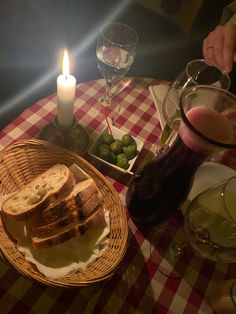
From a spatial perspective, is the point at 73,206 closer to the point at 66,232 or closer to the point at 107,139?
the point at 66,232

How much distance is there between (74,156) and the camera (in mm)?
784

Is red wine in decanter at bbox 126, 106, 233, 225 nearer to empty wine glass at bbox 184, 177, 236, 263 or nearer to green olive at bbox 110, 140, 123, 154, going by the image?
empty wine glass at bbox 184, 177, 236, 263

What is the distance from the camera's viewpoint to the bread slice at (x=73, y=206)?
26.3 inches

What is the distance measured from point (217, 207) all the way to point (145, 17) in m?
1.78

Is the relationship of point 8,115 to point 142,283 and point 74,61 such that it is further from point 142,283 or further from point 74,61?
point 142,283

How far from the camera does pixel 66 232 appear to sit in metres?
0.66

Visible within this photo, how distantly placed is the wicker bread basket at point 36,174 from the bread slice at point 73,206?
7 centimetres

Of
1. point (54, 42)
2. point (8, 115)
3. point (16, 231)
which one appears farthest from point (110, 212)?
point (54, 42)

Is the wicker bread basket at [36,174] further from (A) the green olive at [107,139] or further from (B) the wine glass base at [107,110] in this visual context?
(B) the wine glass base at [107,110]

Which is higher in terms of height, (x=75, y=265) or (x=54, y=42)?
(x=75, y=265)

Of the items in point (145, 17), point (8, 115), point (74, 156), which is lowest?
point (8, 115)

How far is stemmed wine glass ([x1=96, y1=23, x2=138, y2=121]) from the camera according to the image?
1055 millimetres

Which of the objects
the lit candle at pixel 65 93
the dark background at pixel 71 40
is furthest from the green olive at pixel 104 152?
the dark background at pixel 71 40

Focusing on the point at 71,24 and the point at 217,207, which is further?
the point at 71,24
